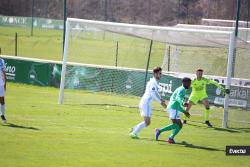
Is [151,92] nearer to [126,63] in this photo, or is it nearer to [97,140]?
[97,140]

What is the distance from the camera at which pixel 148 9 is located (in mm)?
59531

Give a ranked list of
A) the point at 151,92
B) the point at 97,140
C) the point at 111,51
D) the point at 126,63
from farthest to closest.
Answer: the point at 111,51, the point at 126,63, the point at 151,92, the point at 97,140

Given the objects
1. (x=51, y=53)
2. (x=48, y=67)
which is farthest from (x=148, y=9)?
(x=48, y=67)

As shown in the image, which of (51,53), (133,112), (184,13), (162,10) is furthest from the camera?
(162,10)

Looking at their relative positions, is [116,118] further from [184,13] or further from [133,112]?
[184,13]

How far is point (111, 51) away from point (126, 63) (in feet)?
17.2

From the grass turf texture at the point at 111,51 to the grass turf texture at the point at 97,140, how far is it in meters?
5.77

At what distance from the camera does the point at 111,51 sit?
44.3m

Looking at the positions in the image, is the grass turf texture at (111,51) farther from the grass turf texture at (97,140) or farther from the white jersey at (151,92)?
the white jersey at (151,92)

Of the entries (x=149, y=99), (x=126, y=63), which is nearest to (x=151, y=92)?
(x=149, y=99)

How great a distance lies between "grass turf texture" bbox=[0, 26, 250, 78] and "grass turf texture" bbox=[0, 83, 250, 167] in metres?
5.77

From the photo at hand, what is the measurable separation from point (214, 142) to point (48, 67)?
14.8 meters

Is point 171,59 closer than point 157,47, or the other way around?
point 171,59

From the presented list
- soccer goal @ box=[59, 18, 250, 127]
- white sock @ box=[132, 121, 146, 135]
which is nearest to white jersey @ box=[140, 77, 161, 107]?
white sock @ box=[132, 121, 146, 135]
